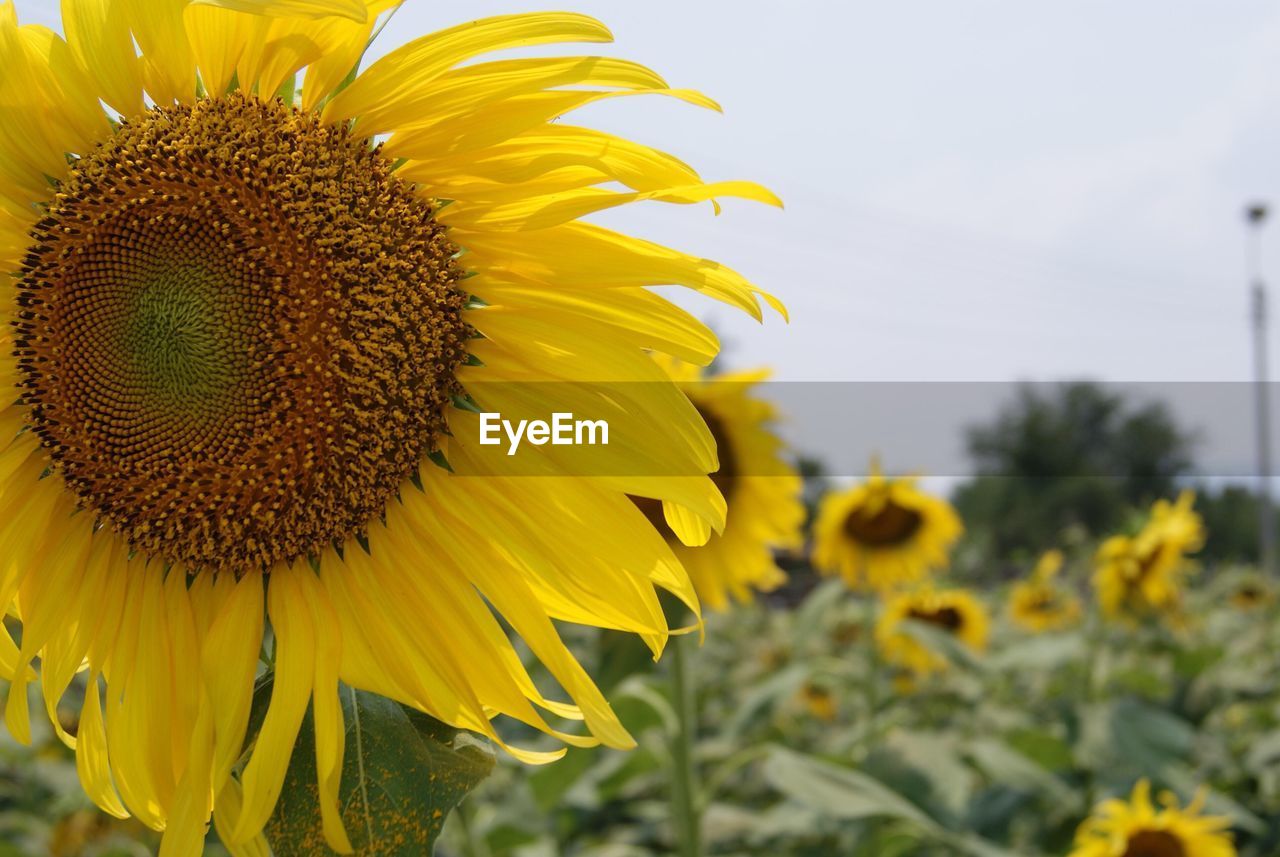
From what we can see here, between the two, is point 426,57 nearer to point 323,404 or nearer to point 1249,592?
point 323,404

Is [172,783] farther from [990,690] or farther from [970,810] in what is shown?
[990,690]

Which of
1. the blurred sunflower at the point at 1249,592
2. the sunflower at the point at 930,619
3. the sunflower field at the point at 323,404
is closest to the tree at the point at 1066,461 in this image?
the blurred sunflower at the point at 1249,592

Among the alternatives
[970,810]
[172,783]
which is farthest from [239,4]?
[970,810]

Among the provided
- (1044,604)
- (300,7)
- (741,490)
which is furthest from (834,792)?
(1044,604)

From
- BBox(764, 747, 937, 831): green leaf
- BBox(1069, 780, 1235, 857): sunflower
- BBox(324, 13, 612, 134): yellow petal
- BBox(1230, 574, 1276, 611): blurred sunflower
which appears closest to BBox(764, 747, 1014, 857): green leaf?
BBox(764, 747, 937, 831): green leaf

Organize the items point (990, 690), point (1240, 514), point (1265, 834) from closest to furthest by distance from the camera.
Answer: point (1265, 834)
point (990, 690)
point (1240, 514)
